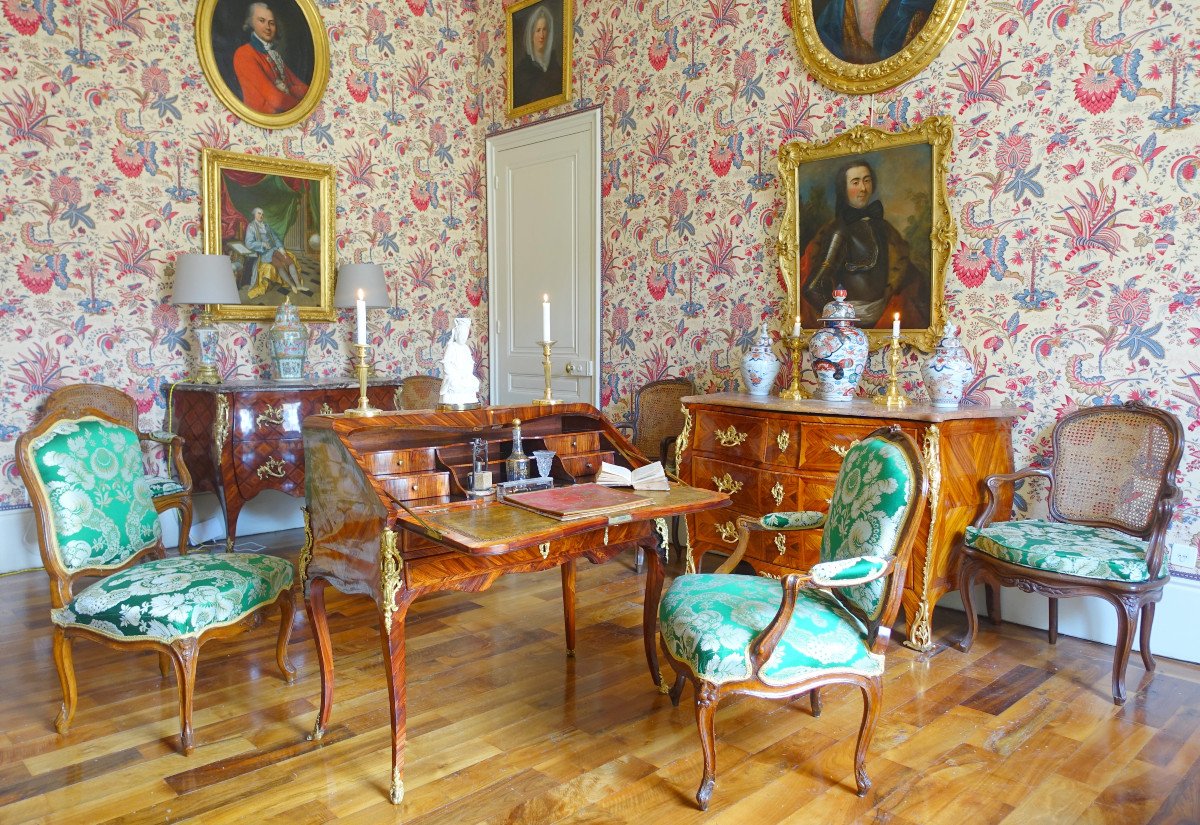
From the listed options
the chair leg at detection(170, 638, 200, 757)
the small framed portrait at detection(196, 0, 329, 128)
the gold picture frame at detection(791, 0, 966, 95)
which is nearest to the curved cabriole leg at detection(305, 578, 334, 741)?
the chair leg at detection(170, 638, 200, 757)

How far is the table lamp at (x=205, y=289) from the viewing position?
4664mm

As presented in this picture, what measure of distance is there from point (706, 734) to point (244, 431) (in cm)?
333

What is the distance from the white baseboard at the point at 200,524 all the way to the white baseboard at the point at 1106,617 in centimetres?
419

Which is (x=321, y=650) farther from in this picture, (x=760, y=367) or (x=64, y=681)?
(x=760, y=367)

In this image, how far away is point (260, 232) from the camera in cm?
527

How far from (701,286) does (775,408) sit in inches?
55.9

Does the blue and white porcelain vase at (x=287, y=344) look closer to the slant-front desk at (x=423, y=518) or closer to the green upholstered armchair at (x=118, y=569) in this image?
the green upholstered armchair at (x=118, y=569)

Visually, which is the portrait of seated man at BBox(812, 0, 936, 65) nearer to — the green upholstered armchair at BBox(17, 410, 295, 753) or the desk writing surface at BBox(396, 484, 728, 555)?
the desk writing surface at BBox(396, 484, 728, 555)

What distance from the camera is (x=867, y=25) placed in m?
4.06

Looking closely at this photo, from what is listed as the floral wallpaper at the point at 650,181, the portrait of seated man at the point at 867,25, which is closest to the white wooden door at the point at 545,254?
the floral wallpaper at the point at 650,181

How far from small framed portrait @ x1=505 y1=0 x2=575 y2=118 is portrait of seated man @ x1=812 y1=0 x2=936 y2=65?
194 cm

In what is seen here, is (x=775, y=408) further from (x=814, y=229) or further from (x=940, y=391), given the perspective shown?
(x=814, y=229)

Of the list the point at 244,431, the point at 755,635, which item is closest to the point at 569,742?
the point at 755,635

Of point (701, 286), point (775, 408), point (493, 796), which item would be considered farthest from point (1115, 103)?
point (493, 796)
